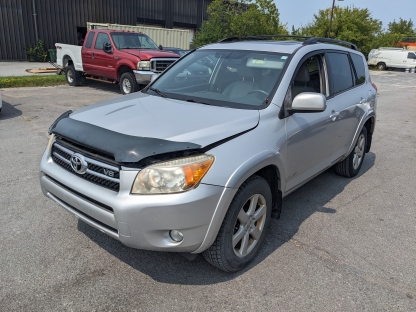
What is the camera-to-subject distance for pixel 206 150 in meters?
2.62

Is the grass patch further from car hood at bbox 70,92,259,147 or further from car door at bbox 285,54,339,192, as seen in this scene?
car door at bbox 285,54,339,192

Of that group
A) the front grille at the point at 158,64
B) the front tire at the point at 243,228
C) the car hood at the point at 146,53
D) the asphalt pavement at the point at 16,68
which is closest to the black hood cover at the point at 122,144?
the front tire at the point at 243,228

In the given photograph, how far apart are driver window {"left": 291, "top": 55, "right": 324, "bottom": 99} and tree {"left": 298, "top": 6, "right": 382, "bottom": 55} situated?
3677cm

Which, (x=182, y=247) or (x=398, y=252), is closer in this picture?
(x=182, y=247)

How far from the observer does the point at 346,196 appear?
15.6 feet

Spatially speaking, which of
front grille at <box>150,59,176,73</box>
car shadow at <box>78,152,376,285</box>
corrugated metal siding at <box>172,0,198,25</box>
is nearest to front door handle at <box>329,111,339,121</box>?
car shadow at <box>78,152,376,285</box>

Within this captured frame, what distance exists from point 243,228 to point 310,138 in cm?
127

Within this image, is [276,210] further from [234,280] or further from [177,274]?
[177,274]

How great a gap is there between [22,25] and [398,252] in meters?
24.2

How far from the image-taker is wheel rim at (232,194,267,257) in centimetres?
297

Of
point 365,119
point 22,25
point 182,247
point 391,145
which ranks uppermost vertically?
point 22,25

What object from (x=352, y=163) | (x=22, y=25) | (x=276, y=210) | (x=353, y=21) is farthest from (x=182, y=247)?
(x=353, y=21)

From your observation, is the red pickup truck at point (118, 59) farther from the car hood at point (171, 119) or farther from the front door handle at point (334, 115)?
the car hood at point (171, 119)

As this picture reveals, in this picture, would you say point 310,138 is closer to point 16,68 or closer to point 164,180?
point 164,180
